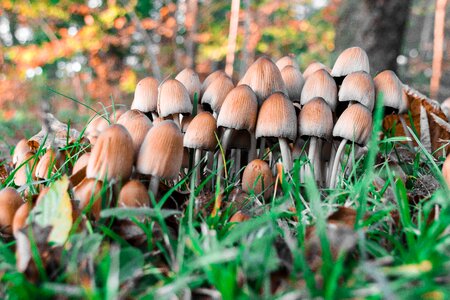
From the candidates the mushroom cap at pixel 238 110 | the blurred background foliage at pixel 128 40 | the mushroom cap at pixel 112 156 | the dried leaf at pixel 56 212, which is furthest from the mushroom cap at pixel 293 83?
the blurred background foliage at pixel 128 40

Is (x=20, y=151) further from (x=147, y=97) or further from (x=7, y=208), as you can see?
(x=7, y=208)

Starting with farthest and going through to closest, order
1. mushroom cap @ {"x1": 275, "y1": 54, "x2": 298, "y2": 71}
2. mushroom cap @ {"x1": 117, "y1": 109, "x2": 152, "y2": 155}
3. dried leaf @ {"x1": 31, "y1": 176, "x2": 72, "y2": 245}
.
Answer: mushroom cap @ {"x1": 275, "y1": 54, "x2": 298, "y2": 71}
mushroom cap @ {"x1": 117, "y1": 109, "x2": 152, "y2": 155}
dried leaf @ {"x1": 31, "y1": 176, "x2": 72, "y2": 245}

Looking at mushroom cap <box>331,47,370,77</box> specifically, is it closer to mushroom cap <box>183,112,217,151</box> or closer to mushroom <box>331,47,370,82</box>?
mushroom <box>331,47,370,82</box>

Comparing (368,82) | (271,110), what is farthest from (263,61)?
(368,82)

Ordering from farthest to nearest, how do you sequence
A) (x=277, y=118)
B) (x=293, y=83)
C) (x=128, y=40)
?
(x=128, y=40), (x=293, y=83), (x=277, y=118)

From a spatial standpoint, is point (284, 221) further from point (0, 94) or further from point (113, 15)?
point (0, 94)

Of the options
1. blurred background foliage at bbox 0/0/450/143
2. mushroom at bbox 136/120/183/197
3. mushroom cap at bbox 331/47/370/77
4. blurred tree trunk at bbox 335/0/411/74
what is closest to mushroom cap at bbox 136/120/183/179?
→ mushroom at bbox 136/120/183/197

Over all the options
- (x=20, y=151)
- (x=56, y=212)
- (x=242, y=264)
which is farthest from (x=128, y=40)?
(x=242, y=264)
